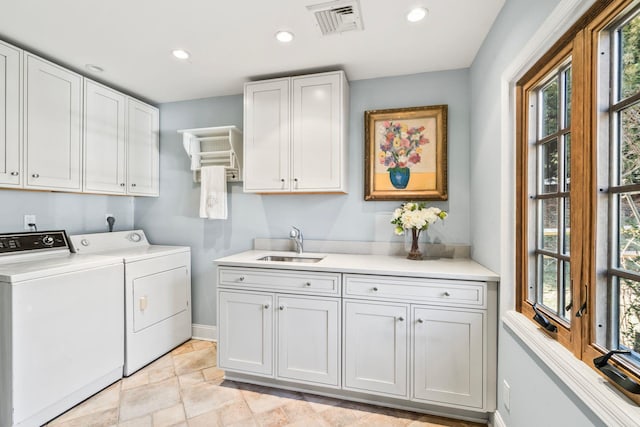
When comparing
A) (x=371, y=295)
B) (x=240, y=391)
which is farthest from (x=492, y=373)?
(x=240, y=391)

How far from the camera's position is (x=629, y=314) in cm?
92

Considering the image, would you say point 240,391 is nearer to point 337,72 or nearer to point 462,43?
point 337,72

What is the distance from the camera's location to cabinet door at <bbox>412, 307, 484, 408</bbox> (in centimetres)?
185

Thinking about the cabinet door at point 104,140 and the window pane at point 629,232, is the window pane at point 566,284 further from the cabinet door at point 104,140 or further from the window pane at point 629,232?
the cabinet door at point 104,140

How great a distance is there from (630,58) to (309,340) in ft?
6.79

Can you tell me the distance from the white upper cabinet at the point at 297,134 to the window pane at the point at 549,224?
134 centimetres

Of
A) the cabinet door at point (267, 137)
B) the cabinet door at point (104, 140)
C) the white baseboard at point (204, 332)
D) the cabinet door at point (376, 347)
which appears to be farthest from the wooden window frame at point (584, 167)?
the cabinet door at point (104, 140)

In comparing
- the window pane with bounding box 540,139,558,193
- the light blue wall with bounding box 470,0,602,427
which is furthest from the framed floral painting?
the window pane with bounding box 540,139,558,193

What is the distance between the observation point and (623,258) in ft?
3.09

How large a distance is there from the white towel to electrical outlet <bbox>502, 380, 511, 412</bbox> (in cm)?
240

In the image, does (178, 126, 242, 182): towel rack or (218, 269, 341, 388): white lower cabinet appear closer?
(218, 269, 341, 388): white lower cabinet

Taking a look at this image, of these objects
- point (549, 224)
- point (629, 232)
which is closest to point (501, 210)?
point (549, 224)

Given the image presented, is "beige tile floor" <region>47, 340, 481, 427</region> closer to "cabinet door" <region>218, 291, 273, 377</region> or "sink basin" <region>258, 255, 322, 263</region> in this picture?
"cabinet door" <region>218, 291, 273, 377</region>

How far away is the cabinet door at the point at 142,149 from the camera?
2.91 m
